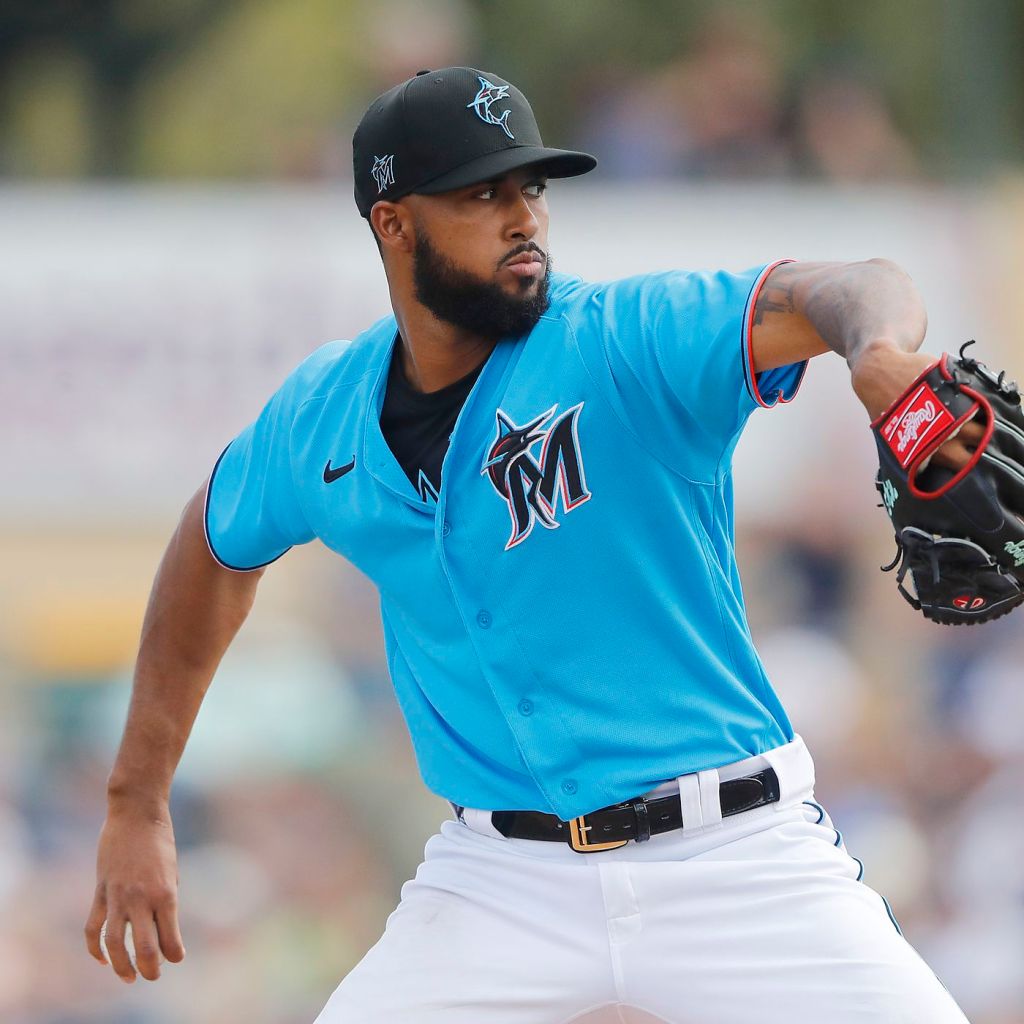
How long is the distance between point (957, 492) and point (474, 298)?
1.24 metres

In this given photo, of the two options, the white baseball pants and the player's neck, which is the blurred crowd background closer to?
the white baseball pants

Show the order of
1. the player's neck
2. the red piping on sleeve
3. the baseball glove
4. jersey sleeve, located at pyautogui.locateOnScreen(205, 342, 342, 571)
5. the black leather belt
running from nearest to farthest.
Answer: the baseball glove
the red piping on sleeve
the black leather belt
the player's neck
jersey sleeve, located at pyautogui.locateOnScreen(205, 342, 342, 571)

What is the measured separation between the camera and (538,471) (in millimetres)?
3100

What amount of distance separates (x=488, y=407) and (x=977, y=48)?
7.42 m

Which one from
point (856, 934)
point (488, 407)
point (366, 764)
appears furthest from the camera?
point (366, 764)

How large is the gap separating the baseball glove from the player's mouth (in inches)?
38.9

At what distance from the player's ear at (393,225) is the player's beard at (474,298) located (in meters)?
0.05

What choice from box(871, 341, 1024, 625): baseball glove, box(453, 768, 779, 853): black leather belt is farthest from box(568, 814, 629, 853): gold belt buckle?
box(871, 341, 1024, 625): baseball glove

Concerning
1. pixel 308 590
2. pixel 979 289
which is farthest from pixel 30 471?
pixel 979 289

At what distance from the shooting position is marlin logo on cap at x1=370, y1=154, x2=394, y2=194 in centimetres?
342

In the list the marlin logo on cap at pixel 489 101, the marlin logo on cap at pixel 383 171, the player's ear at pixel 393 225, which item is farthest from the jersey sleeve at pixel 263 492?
the marlin logo on cap at pixel 489 101

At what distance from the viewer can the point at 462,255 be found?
335 cm

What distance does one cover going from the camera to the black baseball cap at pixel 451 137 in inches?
129

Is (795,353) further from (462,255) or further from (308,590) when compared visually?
(308,590)
